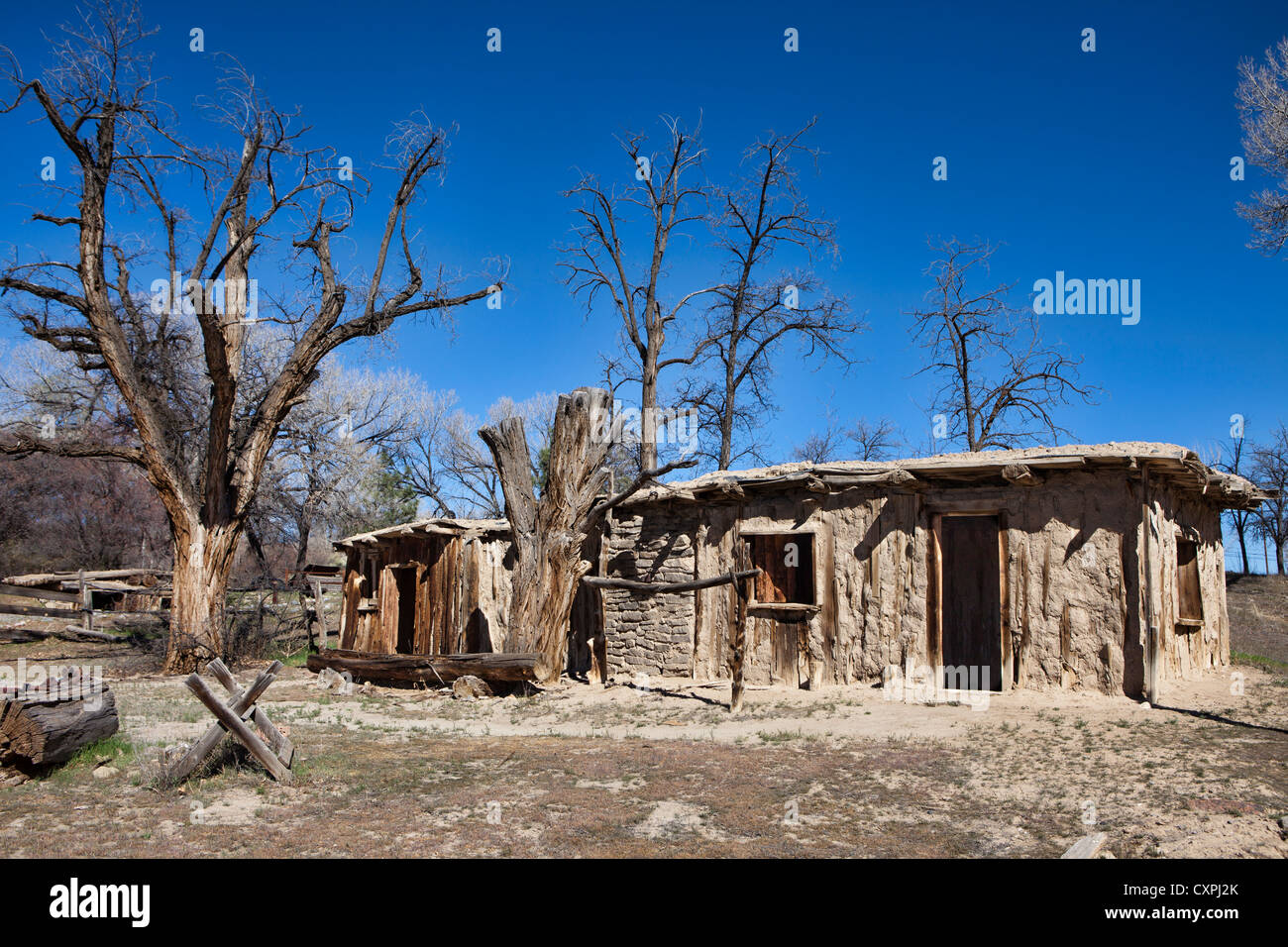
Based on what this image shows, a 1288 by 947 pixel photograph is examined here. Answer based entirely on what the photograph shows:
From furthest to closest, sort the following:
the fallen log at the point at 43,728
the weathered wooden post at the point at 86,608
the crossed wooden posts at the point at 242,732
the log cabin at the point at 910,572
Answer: the weathered wooden post at the point at 86,608
the log cabin at the point at 910,572
the fallen log at the point at 43,728
the crossed wooden posts at the point at 242,732

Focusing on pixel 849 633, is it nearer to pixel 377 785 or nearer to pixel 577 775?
pixel 577 775

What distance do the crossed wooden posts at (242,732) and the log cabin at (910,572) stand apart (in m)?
6.64

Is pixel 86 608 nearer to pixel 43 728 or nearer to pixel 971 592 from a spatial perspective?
pixel 43 728

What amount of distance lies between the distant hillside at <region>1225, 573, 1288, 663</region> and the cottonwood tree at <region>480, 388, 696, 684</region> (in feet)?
46.9

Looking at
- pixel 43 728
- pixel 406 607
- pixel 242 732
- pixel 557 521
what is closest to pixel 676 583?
pixel 557 521

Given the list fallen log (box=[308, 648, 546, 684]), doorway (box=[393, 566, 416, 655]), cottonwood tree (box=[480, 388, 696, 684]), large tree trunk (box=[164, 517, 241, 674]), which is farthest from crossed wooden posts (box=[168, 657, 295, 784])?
doorway (box=[393, 566, 416, 655])

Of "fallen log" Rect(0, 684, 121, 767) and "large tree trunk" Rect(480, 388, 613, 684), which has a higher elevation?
"large tree trunk" Rect(480, 388, 613, 684)

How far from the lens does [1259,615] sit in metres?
21.1

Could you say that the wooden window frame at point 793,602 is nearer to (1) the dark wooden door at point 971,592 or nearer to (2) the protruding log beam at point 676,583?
(2) the protruding log beam at point 676,583

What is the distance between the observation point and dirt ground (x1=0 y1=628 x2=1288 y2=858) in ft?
18.5

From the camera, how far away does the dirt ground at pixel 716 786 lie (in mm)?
5625

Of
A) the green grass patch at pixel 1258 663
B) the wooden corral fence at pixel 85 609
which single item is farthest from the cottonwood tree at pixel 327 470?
the green grass patch at pixel 1258 663

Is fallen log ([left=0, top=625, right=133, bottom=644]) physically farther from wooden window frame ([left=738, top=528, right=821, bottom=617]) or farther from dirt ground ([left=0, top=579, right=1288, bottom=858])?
wooden window frame ([left=738, top=528, right=821, bottom=617])

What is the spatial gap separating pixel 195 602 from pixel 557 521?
7083mm
